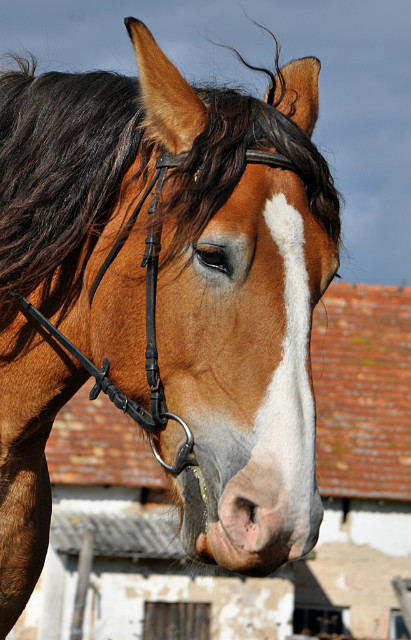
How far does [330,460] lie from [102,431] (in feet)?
14.9

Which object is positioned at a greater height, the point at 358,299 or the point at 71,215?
the point at 358,299

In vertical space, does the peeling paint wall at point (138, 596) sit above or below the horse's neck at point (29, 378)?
below

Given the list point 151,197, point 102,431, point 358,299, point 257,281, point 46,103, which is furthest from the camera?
point 358,299

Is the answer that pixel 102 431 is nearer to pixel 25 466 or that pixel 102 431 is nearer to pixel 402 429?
pixel 402 429

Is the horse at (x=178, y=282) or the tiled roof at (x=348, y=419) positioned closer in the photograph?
the horse at (x=178, y=282)

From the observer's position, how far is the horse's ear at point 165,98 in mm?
2598

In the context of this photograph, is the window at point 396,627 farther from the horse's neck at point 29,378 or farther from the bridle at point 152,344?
the bridle at point 152,344

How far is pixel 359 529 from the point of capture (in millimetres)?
16781

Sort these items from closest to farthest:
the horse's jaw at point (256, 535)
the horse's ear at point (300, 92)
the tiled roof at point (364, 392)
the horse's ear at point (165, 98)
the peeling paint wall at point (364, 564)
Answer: the horse's jaw at point (256, 535), the horse's ear at point (165, 98), the horse's ear at point (300, 92), the tiled roof at point (364, 392), the peeling paint wall at point (364, 564)

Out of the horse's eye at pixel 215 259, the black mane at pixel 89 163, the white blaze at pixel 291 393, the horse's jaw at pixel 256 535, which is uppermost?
the black mane at pixel 89 163

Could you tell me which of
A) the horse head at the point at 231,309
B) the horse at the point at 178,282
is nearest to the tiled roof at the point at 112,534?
the horse at the point at 178,282

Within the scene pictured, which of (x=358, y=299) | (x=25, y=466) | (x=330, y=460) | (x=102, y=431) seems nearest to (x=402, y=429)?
(x=330, y=460)

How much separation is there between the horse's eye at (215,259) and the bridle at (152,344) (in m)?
0.17

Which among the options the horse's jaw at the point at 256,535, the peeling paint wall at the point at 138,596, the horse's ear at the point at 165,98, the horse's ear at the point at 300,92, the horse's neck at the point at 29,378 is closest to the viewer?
the horse's jaw at the point at 256,535
